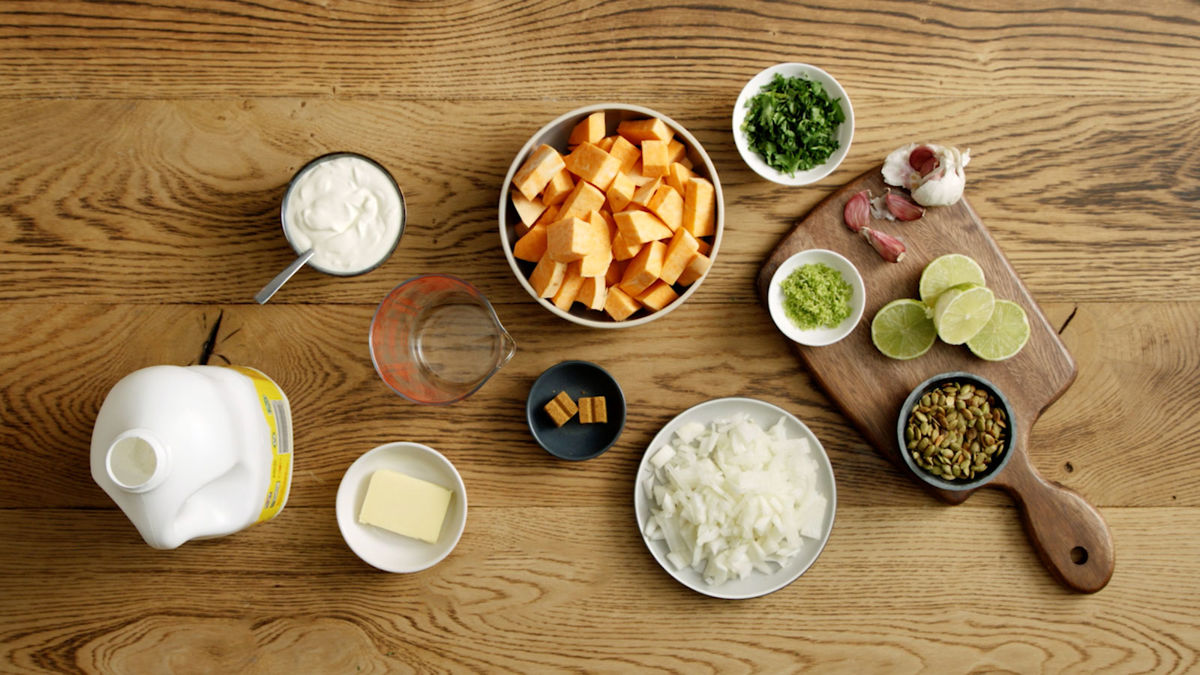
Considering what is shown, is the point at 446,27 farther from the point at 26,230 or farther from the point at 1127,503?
the point at 1127,503

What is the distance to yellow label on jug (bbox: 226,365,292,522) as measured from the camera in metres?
1.60

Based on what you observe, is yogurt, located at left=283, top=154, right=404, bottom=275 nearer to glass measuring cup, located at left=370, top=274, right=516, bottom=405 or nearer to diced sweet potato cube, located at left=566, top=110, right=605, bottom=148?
glass measuring cup, located at left=370, top=274, right=516, bottom=405

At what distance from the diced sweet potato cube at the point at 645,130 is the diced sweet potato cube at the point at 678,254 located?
0.68ft

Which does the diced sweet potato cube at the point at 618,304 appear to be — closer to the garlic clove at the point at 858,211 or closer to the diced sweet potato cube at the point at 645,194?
the diced sweet potato cube at the point at 645,194

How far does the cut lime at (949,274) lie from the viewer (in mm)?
1697

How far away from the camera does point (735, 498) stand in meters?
1.67

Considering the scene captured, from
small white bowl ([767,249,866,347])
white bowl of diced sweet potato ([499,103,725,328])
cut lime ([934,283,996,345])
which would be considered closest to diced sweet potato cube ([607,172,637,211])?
white bowl of diced sweet potato ([499,103,725,328])

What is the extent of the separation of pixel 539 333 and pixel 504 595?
626mm

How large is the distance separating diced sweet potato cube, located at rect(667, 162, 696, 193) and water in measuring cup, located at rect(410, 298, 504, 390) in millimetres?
328

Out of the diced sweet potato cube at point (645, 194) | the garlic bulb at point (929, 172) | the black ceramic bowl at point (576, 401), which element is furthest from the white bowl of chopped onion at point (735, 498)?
the garlic bulb at point (929, 172)

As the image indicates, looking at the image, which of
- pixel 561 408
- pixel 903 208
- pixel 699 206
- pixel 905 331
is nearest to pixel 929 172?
pixel 903 208

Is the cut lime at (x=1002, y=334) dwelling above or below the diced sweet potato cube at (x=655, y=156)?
below

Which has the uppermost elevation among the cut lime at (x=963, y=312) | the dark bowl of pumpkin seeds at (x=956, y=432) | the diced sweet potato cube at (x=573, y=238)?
the diced sweet potato cube at (x=573, y=238)

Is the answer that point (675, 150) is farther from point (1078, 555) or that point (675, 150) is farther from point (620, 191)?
point (1078, 555)
